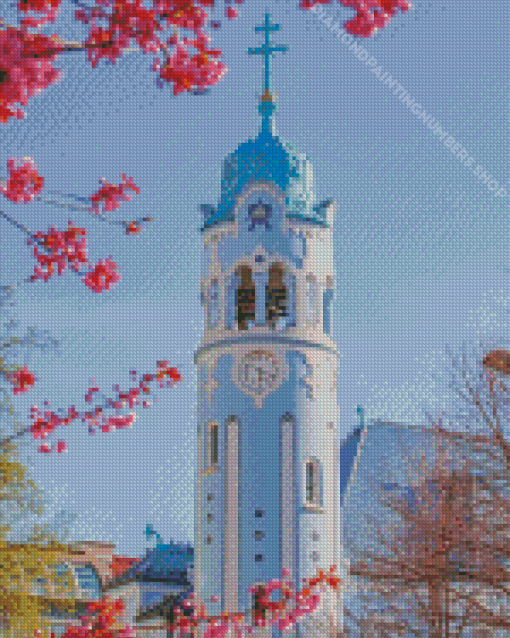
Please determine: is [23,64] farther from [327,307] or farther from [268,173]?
[268,173]

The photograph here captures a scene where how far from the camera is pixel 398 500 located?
22.3 meters

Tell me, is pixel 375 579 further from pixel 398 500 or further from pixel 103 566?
pixel 103 566

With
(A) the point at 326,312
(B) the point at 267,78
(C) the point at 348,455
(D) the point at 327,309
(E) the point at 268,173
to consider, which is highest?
(B) the point at 267,78

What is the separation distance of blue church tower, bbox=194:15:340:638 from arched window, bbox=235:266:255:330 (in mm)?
40

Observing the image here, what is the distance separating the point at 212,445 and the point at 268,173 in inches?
452

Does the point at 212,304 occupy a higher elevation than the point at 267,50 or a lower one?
lower

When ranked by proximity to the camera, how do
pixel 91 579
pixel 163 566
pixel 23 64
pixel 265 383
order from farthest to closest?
pixel 163 566 < pixel 91 579 < pixel 265 383 < pixel 23 64

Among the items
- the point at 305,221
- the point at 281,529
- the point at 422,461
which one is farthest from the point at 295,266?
the point at 422,461

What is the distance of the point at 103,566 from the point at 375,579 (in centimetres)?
5026

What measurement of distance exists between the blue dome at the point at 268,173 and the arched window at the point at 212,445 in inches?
336

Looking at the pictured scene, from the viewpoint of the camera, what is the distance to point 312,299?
184 feet

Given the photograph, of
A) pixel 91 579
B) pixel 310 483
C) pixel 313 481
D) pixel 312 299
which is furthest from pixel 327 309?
pixel 91 579

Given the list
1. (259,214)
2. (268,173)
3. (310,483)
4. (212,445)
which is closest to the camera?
(310,483)

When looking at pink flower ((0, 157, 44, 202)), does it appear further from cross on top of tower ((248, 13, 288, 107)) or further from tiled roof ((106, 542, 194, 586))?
tiled roof ((106, 542, 194, 586))
